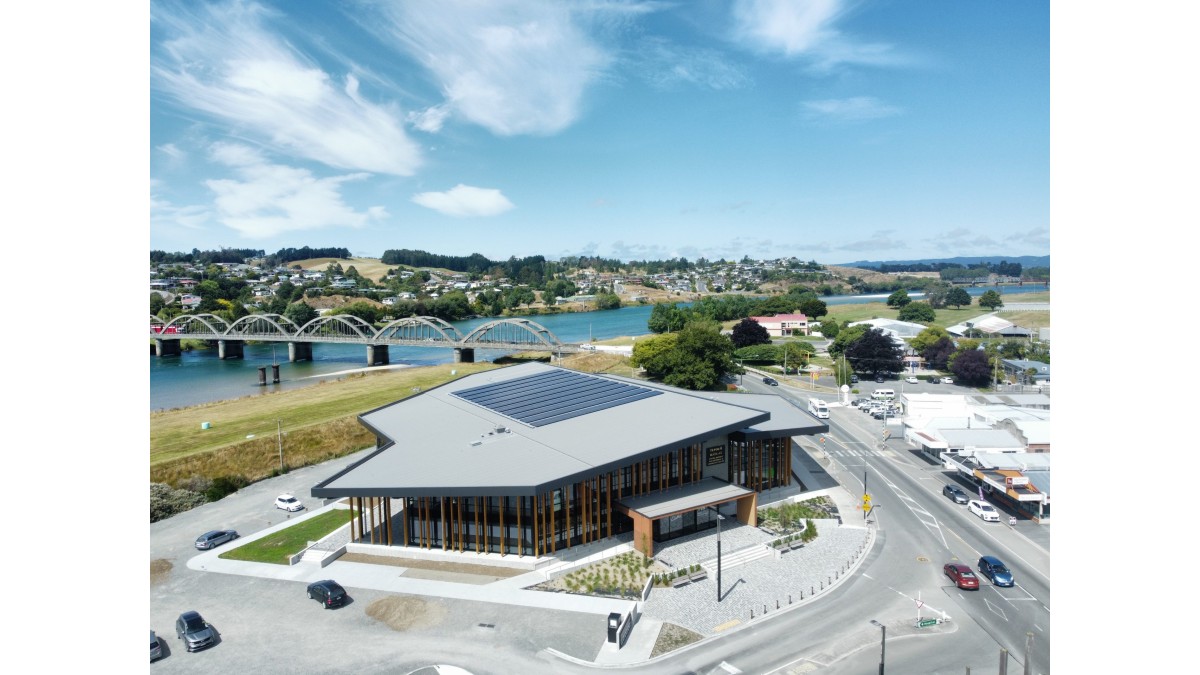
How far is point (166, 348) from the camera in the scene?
133000 mm

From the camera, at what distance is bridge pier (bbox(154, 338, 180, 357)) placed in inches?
5108

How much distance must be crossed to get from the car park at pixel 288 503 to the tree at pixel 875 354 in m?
73.0

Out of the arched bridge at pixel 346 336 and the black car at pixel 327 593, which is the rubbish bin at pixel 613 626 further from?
the arched bridge at pixel 346 336

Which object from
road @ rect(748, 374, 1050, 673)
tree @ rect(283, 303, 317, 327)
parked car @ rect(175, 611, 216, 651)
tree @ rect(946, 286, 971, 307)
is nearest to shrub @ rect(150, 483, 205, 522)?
parked car @ rect(175, 611, 216, 651)

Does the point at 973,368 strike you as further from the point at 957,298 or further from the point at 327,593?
the point at 957,298

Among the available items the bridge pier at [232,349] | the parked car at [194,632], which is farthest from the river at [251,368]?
the parked car at [194,632]

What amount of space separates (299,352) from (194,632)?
112m

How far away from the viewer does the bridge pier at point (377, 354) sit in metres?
115

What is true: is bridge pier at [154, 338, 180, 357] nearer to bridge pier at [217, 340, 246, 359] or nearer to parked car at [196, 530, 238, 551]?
bridge pier at [217, 340, 246, 359]

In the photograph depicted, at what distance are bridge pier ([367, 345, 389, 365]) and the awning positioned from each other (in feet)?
303

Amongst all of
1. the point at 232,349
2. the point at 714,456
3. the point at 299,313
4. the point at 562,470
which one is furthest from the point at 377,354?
the point at 562,470

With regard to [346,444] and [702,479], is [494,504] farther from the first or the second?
[346,444]

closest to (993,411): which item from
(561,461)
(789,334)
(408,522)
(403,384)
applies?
(561,461)

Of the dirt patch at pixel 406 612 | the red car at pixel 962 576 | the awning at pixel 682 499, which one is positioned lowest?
the dirt patch at pixel 406 612
